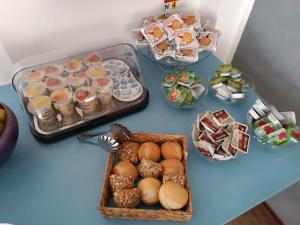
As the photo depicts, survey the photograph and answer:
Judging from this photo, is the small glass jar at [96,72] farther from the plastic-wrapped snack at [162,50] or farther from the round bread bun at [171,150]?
the round bread bun at [171,150]

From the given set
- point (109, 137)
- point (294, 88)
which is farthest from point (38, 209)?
point (294, 88)

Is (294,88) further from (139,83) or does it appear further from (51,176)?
(51,176)

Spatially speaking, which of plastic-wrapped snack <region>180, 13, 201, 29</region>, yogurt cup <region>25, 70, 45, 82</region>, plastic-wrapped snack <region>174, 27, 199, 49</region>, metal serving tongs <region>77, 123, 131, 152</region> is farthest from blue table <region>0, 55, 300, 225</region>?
plastic-wrapped snack <region>180, 13, 201, 29</region>

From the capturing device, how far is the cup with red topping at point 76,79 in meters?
0.82

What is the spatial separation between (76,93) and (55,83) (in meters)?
0.08

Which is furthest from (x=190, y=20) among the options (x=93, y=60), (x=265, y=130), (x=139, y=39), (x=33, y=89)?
(x=33, y=89)

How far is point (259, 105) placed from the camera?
80 cm

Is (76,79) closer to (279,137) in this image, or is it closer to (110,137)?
(110,137)

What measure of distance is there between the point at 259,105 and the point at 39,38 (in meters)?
0.79

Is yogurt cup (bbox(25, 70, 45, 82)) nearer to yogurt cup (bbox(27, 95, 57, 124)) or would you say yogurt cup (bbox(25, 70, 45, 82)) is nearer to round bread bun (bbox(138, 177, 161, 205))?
yogurt cup (bbox(27, 95, 57, 124))

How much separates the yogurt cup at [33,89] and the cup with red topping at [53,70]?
0.16 ft

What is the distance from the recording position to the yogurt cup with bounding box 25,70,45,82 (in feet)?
2.73

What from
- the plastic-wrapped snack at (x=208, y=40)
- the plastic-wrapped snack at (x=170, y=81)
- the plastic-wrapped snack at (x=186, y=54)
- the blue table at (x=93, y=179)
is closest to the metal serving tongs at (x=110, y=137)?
the blue table at (x=93, y=179)

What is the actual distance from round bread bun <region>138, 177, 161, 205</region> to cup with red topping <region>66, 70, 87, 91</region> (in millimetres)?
396
